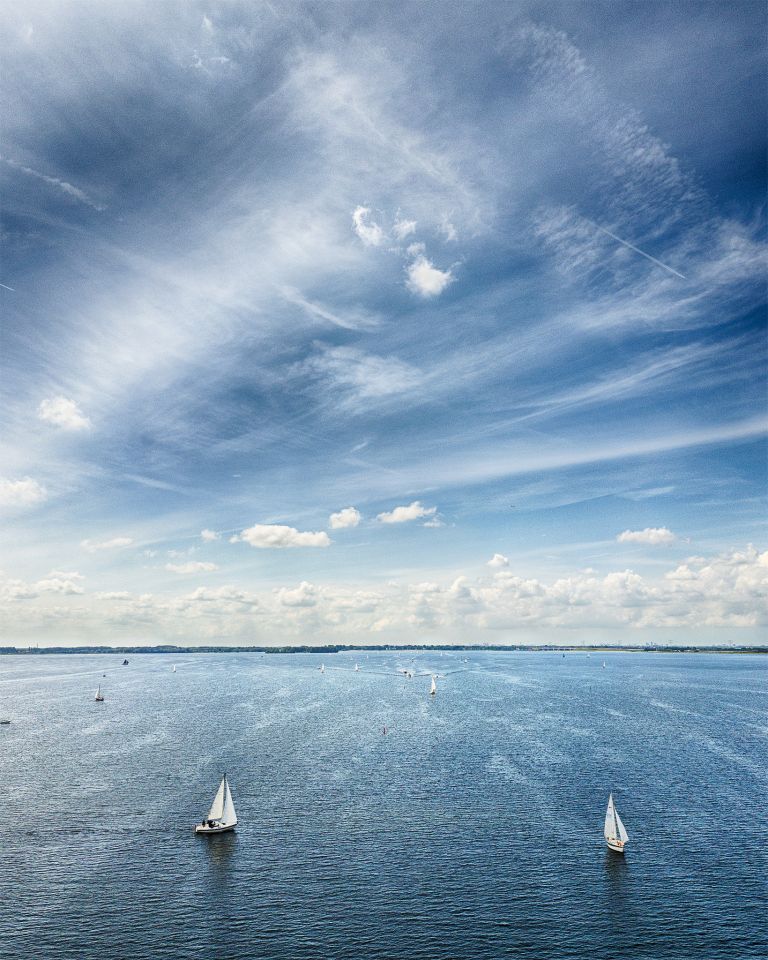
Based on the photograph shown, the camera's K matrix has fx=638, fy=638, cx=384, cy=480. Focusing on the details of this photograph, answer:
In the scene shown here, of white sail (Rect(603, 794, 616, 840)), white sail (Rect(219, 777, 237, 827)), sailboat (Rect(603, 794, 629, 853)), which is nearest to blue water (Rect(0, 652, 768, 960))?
sailboat (Rect(603, 794, 629, 853))

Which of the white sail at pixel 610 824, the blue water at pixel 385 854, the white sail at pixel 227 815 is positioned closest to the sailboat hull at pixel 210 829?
the white sail at pixel 227 815

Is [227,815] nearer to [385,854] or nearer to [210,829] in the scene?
[210,829]

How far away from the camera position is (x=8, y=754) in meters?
145

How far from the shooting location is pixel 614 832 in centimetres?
8638

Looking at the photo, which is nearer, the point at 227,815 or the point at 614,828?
the point at 614,828

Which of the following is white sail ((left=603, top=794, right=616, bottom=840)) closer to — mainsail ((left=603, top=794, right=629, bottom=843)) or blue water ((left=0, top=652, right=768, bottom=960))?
mainsail ((left=603, top=794, right=629, bottom=843))

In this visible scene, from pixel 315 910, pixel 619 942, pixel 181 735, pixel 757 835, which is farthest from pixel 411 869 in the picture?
pixel 181 735

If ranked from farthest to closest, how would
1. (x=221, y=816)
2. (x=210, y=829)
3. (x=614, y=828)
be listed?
(x=221, y=816) → (x=210, y=829) → (x=614, y=828)

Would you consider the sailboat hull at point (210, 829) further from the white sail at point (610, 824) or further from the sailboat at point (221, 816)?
the white sail at point (610, 824)

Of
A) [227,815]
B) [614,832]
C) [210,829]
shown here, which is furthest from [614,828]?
[210,829]

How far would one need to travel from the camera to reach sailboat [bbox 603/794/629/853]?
84750mm

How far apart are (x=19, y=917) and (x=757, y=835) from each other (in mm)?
95014

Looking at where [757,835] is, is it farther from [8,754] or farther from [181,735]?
[8,754]

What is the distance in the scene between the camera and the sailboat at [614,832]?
8475cm
